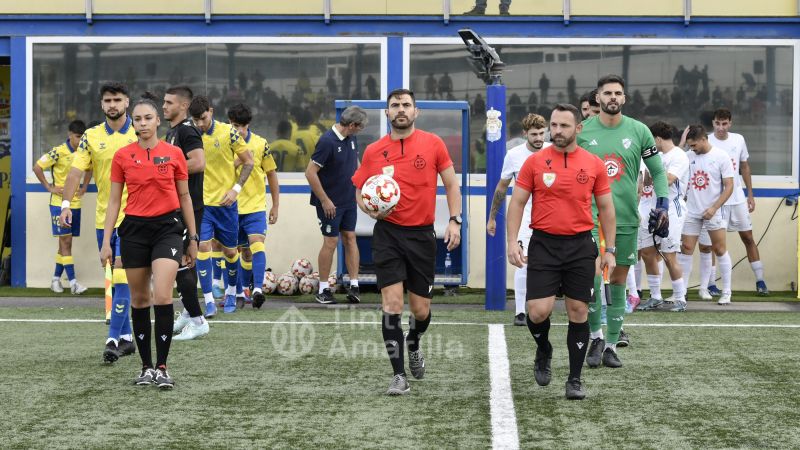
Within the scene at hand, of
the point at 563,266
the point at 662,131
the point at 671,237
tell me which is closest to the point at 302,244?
the point at 671,237

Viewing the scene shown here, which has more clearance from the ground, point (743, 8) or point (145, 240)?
point (743, 8)

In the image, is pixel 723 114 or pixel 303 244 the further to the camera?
pixel 303 244

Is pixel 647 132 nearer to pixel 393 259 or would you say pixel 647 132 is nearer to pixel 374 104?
pixel 393 259

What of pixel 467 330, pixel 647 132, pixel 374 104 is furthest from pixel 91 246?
pixel 647 132

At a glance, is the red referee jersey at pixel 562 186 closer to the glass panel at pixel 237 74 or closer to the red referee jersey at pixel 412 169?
the red referee jersey at pixel 412 169

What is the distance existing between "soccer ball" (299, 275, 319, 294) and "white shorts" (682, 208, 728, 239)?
423 centimetres

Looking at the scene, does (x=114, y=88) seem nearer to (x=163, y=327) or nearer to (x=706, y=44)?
(x=163, y=327)

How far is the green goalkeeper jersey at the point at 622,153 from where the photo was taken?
8898 millimetres

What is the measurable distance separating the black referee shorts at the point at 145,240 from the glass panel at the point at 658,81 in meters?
7.81

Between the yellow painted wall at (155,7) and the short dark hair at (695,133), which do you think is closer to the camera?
the short dark hair at (695,133)

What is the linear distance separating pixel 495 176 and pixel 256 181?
2427mm

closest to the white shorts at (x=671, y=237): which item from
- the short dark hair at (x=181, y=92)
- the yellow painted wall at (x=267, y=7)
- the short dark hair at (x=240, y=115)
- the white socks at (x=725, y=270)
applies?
the white socks at (x=725, y=270)

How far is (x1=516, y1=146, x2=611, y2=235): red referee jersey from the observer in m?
7.77

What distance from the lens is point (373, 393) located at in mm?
7875
